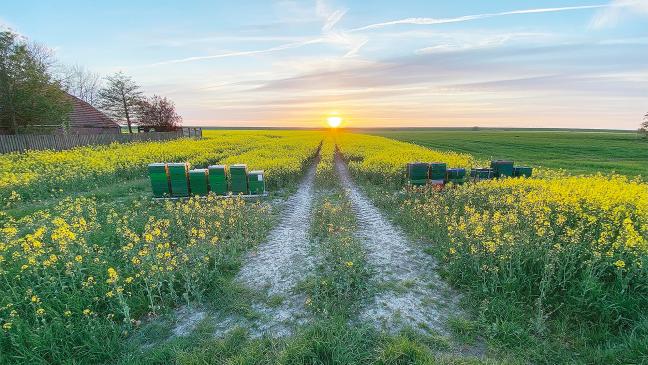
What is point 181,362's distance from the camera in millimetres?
3957

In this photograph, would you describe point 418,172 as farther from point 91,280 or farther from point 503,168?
point 91,280

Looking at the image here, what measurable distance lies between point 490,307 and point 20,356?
267 inches

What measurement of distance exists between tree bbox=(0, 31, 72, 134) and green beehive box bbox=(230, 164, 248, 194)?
26.8 m

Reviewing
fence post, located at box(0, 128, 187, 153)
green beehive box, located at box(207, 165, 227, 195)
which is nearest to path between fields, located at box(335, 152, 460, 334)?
green beehive box, located at box(207, 165, 227, 195)

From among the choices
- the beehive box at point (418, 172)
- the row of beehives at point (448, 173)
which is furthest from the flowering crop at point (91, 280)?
the row of beehives at point (448, 173)

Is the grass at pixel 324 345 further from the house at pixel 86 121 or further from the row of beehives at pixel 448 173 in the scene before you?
the house at pixel 86 121

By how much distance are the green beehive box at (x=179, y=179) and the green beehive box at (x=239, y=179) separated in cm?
171

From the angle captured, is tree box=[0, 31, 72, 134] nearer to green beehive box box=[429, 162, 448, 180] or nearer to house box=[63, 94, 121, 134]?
house box=[63, 94, 121, 134]

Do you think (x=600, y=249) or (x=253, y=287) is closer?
(x=600, y=249)

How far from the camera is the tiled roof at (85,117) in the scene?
36.9 meters

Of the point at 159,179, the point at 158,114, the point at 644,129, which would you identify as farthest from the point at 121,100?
the point at 644,129

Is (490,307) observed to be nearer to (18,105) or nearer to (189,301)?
(189,301)

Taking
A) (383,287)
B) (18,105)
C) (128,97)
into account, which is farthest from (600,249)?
(128,97)

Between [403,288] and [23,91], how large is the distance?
116ft
